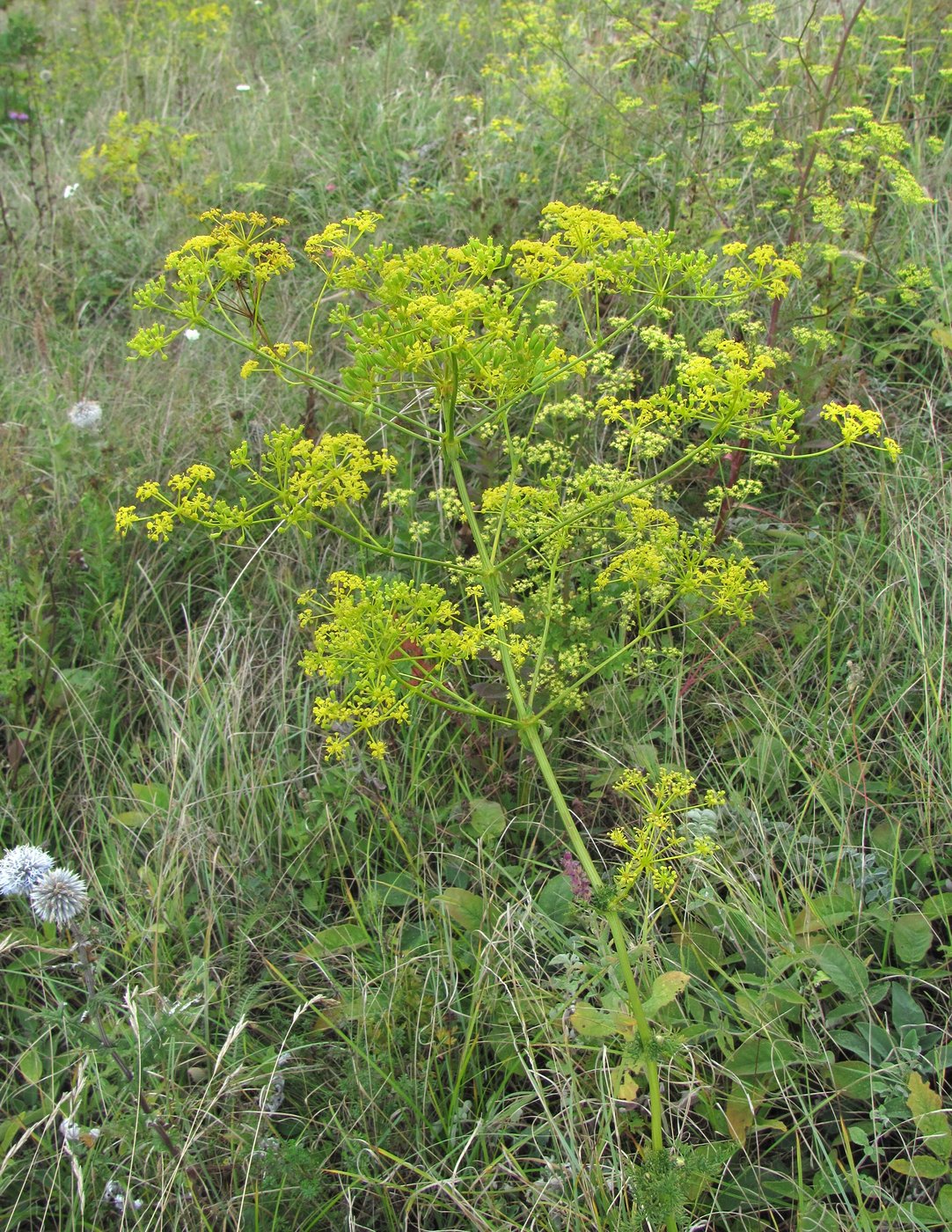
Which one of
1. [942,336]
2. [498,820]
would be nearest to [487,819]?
[498,820]

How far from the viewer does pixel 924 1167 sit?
161cm

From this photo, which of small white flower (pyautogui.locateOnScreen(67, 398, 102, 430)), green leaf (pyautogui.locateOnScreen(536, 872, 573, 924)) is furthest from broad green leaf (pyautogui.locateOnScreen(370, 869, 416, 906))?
small white flower (pyautogui.locateOnScreen(67, 398, 102, 430))

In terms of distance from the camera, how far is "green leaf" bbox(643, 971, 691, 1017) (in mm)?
1577

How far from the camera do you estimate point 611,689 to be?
2.38m

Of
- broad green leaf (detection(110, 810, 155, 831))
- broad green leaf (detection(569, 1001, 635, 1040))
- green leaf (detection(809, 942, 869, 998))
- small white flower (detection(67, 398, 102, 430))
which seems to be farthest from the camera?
small white flower (detection(67, 398, 102, 430))

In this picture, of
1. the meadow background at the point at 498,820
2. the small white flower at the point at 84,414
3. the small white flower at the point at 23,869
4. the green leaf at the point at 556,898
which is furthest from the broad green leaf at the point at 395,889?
the small white flower at the point at 84,414

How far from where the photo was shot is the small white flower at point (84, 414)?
10.6 ft

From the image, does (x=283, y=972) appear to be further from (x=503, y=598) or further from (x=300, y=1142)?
(x=503, y=598)

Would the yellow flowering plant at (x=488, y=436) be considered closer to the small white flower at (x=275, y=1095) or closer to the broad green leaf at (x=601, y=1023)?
the broad green leaf at (x=601, y=1023)

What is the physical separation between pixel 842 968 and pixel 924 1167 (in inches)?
13.7

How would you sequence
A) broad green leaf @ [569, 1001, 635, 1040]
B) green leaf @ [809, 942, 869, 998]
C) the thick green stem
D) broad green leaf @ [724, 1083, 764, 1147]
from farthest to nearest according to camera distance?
green leaf @ [809, 942, 869, 998] < broad green leaf @ [724, 1083, 764, 1147] < broad green leaf @ [569, 1001, 635, 1040] < the thick green stem

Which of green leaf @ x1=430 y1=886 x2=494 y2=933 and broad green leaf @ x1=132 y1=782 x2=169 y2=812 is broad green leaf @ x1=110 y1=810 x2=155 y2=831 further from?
green leaf @ x1=430 y1=886 x2=494 y2=933

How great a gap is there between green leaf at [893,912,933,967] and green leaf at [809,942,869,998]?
86 millimetres

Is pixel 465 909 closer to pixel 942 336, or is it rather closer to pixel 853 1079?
pixel 853 1079
